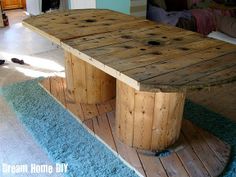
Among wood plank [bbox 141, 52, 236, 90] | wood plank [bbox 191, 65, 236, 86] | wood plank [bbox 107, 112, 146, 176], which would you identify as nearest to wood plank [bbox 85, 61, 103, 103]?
wood plank [bbox 107, 112, 146, 176]

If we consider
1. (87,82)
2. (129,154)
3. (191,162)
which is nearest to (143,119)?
(129,154)

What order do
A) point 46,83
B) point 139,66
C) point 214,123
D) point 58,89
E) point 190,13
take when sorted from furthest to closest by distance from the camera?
point 190,13
point 46,83
point 58,89
point 214,123
point 139,66

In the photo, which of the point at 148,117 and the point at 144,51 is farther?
the point at 148,117

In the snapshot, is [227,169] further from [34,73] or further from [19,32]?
[19,32]

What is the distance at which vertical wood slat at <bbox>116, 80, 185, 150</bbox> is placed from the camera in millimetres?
1568

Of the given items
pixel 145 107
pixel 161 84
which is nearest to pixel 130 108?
pixel 145 107

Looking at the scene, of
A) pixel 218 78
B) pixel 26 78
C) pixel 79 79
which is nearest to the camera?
pixel 218 78

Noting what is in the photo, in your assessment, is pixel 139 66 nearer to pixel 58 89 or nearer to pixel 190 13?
pixel 58 89

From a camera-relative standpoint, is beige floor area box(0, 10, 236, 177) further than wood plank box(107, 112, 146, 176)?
Yes

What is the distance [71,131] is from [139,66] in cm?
88

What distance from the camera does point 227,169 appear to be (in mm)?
1612

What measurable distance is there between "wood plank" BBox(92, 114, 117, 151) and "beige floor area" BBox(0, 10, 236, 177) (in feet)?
1.28

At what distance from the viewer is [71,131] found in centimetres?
194

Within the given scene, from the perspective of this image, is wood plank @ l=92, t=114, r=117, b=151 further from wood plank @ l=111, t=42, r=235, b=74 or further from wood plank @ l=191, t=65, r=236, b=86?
wood plank @ l=191, t=65, r=236, b=86
